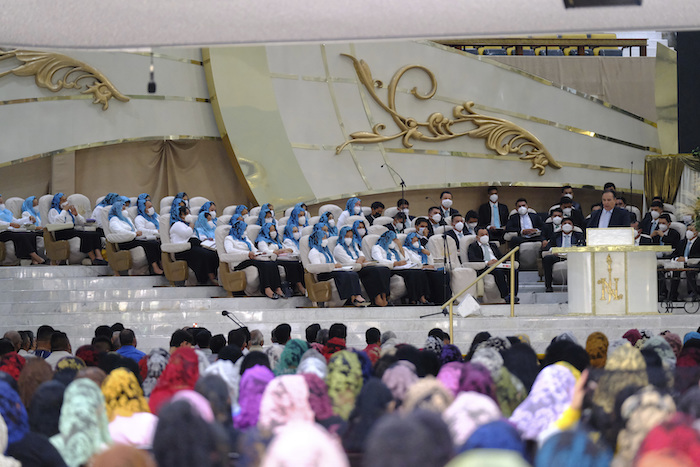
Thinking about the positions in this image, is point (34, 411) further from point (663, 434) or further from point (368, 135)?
point (368, 135)

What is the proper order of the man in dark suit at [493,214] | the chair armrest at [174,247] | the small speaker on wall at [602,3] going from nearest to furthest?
the small speaker on wall at [602,3] → the chair armrest at [174,247] → the man in dark suit at [493,214]

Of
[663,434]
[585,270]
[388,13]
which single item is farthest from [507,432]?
[585,270]

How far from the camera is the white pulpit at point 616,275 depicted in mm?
9828

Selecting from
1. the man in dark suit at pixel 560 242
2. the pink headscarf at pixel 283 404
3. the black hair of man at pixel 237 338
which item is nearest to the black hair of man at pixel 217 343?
the black hair of man at pixel 237 338

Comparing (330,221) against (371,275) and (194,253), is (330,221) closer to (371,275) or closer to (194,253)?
(371,275)

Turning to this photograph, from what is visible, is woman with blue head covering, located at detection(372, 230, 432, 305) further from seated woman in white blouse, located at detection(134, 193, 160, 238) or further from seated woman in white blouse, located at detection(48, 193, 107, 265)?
seated woman in white blouse, located at detection(48, 193, 107, 265)

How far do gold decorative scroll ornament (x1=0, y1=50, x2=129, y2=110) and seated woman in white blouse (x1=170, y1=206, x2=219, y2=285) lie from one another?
399 centimetres

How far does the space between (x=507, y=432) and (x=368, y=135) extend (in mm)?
14222

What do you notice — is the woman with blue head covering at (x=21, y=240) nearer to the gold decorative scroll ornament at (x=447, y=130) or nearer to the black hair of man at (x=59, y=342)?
the black hair of man at (x=59, y=342)

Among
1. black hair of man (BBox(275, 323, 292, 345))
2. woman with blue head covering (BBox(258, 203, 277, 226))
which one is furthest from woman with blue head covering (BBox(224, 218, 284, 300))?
black hair of man (BBox(275, 323, 292, 345))

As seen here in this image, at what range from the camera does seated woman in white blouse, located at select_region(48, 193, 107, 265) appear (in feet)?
41.3

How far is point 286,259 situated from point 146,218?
2.35 metres

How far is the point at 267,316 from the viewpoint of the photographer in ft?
34.4

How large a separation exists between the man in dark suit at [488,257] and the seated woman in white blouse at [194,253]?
321 centimetres
